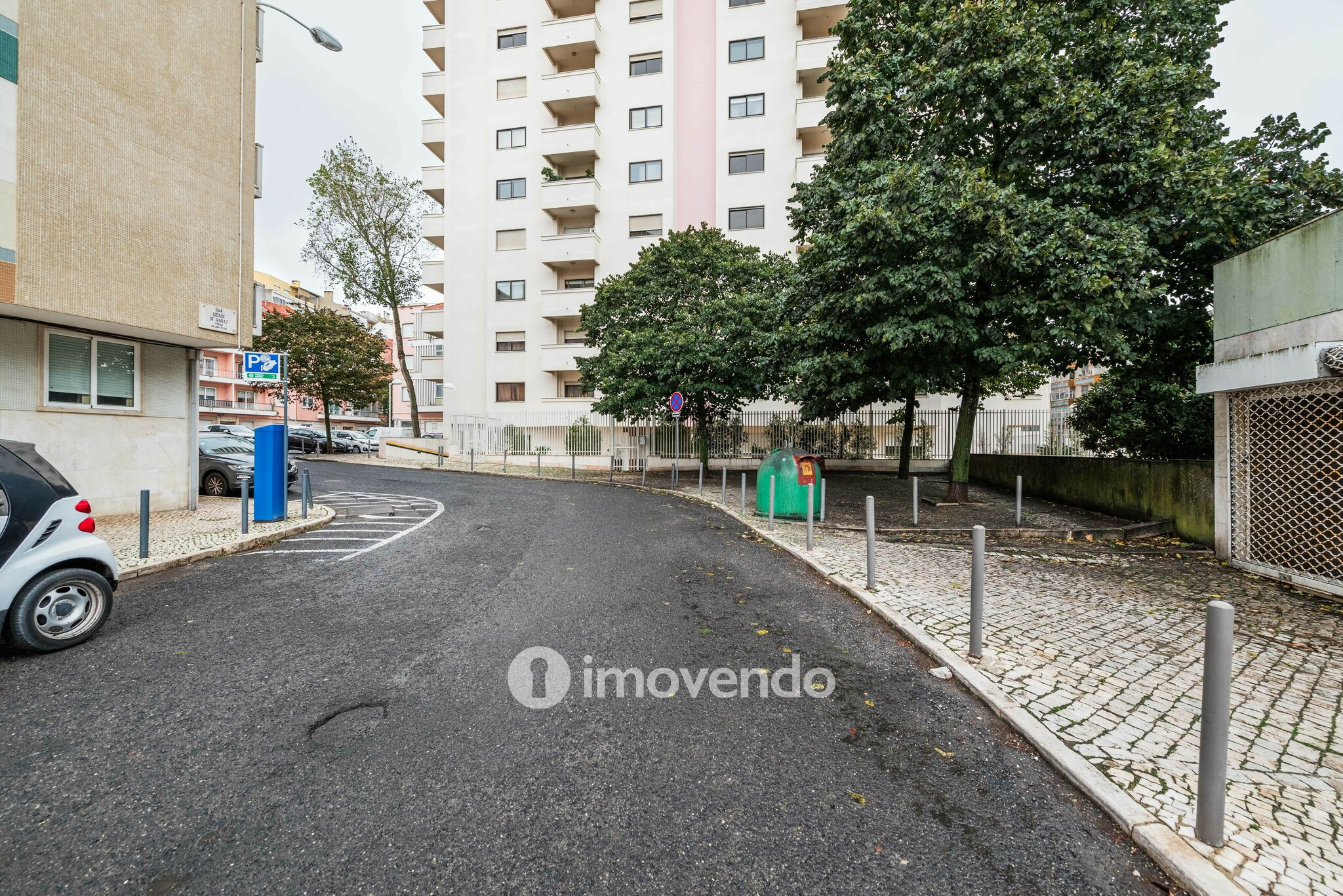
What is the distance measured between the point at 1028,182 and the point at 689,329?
1051cm

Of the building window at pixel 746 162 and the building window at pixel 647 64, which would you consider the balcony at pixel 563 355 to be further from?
the building window at pixel 647 64

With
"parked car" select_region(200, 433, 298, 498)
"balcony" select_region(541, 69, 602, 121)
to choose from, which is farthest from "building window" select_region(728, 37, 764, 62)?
"parked car" select_region(200, 433, 298, 498)

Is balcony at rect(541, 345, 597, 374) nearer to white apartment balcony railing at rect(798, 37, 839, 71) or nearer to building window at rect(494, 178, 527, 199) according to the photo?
building window at rect(494, 178, 527, 199)

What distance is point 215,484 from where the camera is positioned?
1367 cm

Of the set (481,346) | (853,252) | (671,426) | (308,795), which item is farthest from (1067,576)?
(481,346)

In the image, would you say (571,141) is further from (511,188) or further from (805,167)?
(805,167)

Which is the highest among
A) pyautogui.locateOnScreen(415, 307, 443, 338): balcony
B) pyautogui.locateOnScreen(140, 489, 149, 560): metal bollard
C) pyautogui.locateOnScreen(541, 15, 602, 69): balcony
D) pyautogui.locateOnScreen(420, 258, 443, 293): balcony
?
pyautogui.locateOnScreen(541, 15, 602, 69): balcony

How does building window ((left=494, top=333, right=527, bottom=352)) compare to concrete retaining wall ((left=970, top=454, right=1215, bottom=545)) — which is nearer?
concrete retaining wall ((left=970, top=454, right=1215, bottom=545))

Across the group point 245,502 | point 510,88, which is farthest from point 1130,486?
point 510,88

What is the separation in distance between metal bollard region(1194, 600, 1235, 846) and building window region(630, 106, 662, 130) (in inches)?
1271

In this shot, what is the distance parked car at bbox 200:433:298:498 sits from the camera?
13477 mm

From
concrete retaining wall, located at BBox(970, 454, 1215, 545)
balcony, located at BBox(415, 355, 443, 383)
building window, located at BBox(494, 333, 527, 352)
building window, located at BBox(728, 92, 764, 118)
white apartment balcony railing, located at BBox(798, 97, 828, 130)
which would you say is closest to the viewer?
concrete retaining wall, located at BBox(970, 454, 1215, 545)

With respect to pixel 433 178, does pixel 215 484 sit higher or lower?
lower

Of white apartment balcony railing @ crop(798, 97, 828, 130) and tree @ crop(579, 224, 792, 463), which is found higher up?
white apartment balcony railing @ crop(798, 97, 828, 130)
